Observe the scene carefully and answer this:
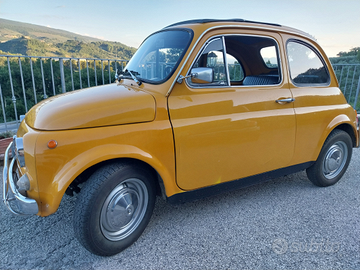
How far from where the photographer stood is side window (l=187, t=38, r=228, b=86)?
2465mm

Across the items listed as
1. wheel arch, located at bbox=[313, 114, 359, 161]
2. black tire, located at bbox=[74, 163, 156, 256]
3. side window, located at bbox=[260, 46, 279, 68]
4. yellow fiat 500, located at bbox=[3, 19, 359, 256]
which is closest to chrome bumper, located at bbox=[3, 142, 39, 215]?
yellow fiat 500, located at bbox=[3, 19, 359, 256]

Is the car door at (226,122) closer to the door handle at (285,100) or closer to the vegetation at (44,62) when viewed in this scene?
the door handle at (285,100)

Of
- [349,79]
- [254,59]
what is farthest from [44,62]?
[349,79]

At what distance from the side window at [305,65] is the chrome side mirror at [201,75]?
125 cm

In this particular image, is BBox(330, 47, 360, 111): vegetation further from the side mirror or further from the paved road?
the side mirror

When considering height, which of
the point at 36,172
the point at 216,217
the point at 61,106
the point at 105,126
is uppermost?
the point at 61,106

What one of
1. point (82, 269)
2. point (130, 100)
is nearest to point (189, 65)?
point (130, 100)

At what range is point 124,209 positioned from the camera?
2207 mm

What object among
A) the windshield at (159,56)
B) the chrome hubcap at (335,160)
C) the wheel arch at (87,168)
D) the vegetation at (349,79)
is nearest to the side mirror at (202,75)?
the windshield at (159,56)

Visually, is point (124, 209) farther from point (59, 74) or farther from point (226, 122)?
point (59, 74)

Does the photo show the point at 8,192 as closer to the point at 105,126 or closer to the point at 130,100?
Result: the point at 105,126

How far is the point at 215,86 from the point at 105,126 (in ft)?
3.81

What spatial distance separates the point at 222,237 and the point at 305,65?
236 cm

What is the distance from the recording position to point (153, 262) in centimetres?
213
